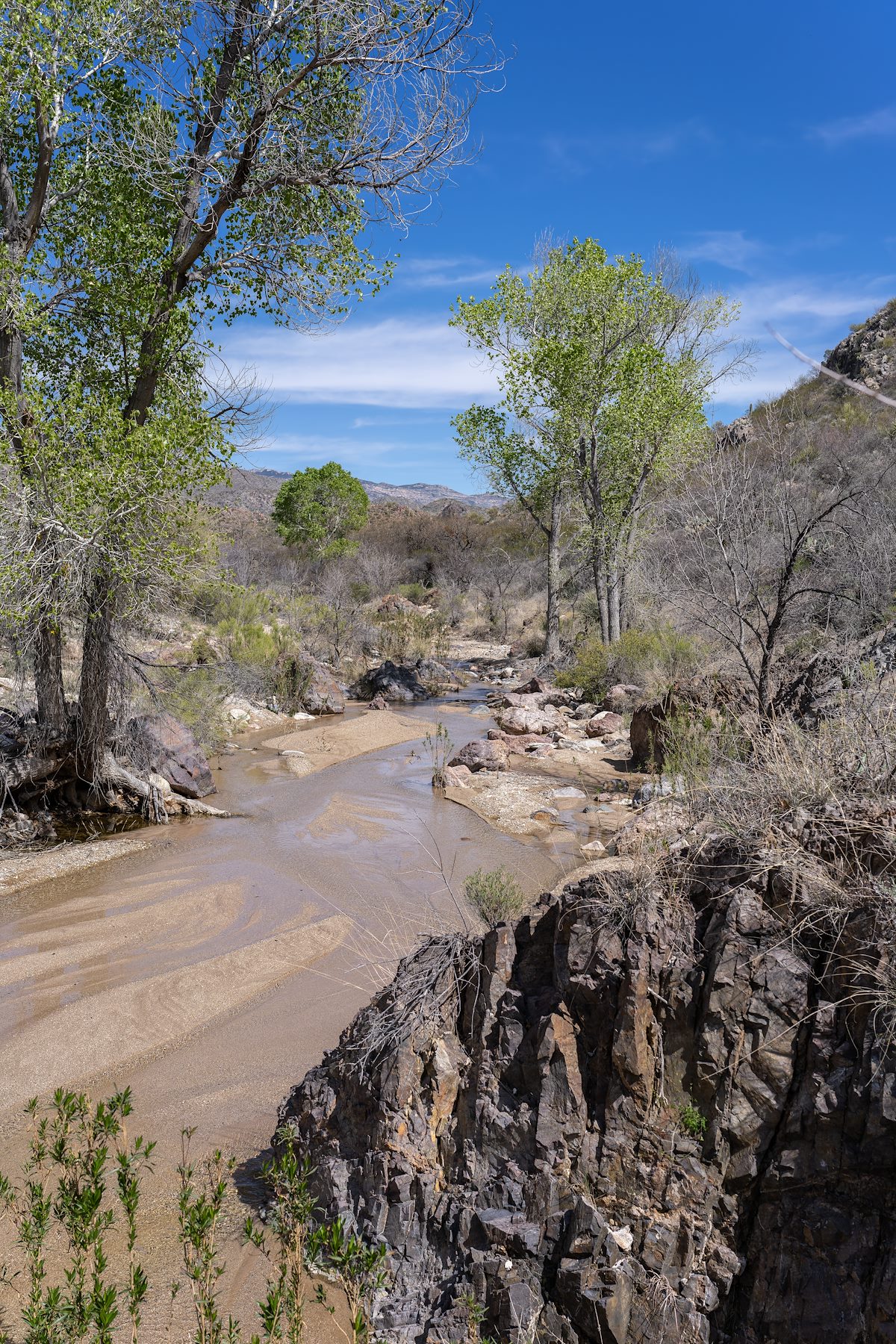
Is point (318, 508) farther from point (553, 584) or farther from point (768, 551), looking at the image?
point (768, 551)

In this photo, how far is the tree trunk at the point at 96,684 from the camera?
8852mm

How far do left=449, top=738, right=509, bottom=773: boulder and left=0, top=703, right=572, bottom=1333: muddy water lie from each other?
177 centimetres

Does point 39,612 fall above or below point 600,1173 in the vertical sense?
above

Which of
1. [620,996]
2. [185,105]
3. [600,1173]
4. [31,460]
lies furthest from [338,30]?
[600,1173]

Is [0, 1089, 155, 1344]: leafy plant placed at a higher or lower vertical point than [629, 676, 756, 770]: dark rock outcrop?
lower

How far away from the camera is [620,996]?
338cm

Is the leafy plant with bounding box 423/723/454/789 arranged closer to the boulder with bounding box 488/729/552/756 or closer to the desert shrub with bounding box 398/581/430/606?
the boulder with bounding box 488/729/552/756

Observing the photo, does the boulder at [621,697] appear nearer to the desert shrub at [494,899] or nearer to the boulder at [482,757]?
the boulder at [482,757]

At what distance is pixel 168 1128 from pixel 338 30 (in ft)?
32.3

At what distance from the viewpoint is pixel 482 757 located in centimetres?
1316

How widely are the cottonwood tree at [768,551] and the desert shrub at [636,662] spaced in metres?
1.64

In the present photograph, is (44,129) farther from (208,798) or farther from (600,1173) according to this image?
(600,1173)

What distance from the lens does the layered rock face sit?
291 cm

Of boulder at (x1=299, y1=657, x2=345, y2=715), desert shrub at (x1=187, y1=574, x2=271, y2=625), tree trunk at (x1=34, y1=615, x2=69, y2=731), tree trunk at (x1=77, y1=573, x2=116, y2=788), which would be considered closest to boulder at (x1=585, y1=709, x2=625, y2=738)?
boulder at (x1=299, y1=657, x2=345, y2=715)
